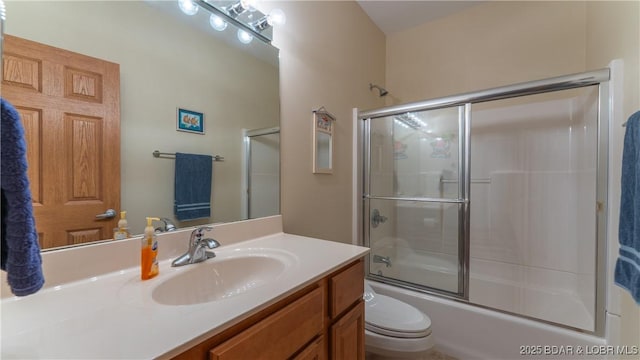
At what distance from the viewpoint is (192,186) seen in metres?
1.06

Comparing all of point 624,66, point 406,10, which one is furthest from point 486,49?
point 624,66

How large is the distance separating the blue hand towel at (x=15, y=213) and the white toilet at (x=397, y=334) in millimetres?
1311

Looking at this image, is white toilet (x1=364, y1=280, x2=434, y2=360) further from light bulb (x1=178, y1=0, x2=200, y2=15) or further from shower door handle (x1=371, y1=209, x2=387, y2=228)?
light bulb (x1=178, y1=0, x2=200, y2=15)

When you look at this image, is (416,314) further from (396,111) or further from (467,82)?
(467,82)

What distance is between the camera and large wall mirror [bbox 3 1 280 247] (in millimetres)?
783

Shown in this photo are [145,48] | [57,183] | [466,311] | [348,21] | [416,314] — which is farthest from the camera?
[348,21]

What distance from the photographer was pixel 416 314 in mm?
1379

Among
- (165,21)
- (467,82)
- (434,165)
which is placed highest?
(467,82)

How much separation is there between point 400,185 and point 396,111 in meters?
0.69

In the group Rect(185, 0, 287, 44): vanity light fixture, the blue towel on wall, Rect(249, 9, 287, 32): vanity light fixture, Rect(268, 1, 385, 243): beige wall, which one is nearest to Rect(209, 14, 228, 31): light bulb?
Rect(185, 0, 287, 44): vanity light fixture

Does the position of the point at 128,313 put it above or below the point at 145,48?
below

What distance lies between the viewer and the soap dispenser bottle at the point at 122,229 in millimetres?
831

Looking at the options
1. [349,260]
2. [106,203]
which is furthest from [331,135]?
[106,203]

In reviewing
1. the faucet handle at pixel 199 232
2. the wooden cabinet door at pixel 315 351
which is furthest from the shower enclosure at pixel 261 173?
the wooden cabinet door at pixel 315 351
